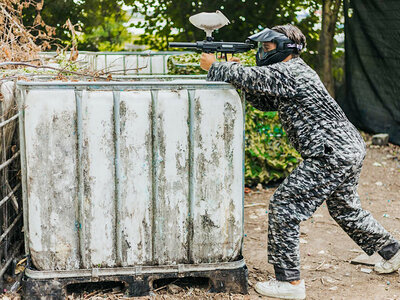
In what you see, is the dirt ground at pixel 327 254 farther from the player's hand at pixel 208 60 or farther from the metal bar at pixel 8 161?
the player's hand at pixel 208 60

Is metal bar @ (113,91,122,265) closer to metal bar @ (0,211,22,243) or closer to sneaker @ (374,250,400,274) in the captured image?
metal bar @ (0,211,22,243)

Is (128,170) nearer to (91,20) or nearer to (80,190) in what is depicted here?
(80,190)

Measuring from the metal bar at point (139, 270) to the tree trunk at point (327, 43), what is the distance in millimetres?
6864

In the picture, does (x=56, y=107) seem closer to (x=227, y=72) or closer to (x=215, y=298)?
(x=227, y=72)

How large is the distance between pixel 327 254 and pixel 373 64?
515cm

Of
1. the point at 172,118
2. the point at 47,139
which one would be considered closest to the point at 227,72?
the point at 172,118

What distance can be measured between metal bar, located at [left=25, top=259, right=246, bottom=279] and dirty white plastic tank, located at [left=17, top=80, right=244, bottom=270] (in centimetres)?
3

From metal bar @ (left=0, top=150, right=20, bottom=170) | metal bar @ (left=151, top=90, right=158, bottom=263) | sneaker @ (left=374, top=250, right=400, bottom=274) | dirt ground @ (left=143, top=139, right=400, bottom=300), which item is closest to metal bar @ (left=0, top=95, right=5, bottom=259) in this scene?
metal bar @ (left=0, top=150, right=20, bottom=170)

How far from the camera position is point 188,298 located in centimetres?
368

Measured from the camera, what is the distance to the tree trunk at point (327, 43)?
986 centimetres

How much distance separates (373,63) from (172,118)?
646 centimetres

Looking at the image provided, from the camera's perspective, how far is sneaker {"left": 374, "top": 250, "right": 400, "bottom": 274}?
420cm

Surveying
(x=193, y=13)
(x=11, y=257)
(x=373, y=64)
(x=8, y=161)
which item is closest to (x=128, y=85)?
(x=8, y=161)

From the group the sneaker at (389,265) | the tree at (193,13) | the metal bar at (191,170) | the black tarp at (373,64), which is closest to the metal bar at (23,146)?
the metal bar at (191,170)
